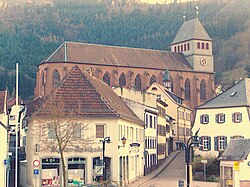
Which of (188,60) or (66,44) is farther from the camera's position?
(188,60)

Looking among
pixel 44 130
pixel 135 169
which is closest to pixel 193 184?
pixel 135 169

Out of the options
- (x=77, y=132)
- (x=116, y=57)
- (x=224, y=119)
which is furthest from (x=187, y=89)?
(x=77, y=132)

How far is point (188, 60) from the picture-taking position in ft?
423

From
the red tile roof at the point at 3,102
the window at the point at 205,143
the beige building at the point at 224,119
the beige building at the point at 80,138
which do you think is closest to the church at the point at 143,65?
the beige building at the point at 224,119

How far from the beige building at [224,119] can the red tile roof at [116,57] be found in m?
49.6

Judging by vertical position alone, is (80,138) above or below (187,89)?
below

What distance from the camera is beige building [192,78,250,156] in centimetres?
5988

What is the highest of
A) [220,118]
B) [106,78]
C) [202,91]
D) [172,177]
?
[106,78]

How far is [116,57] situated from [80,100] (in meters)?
74.9

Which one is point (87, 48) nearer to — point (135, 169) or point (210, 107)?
point (210, 107)

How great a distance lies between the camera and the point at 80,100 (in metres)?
43.4

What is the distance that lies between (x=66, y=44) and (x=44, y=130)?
70.3 m

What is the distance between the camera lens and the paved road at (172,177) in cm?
4543

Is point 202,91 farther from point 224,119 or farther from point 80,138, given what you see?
point 80,138
